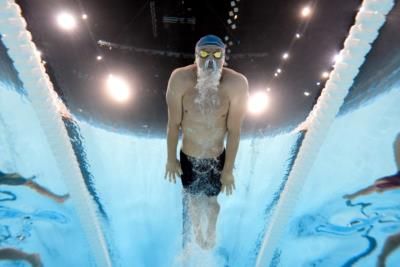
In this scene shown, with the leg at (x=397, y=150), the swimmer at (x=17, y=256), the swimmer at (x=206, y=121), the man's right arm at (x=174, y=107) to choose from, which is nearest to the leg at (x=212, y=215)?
the swimmer at (x=206, y=121)

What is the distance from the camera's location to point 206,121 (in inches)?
99.7

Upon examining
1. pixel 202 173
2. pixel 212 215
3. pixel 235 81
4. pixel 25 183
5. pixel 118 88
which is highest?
pixel 118 88

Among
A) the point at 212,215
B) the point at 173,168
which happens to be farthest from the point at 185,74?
the point at 212,215

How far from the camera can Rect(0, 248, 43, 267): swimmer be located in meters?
4.86

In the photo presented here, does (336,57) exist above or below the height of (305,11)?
below

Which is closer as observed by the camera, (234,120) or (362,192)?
(234,120)

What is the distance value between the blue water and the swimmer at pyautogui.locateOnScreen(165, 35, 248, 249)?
0.36 m

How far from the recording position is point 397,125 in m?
2.98

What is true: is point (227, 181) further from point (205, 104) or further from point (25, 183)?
point (25, 183)

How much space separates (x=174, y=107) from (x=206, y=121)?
245 mm

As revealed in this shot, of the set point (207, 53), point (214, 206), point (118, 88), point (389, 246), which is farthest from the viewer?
point (389, 246)

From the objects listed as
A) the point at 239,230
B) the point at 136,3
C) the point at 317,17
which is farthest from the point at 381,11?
the point at 239,230

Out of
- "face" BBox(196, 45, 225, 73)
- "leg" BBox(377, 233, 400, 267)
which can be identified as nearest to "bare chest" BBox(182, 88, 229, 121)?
"face" BBox(196, 45, 225, 73)

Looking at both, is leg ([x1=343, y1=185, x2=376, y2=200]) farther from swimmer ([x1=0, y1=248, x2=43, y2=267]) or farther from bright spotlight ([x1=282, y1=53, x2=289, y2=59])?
swimmer ([x1=0, y1=248, x2=43, y2=267])
